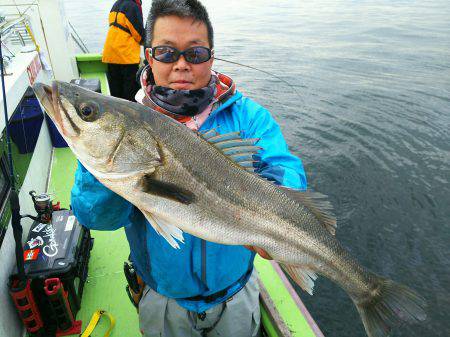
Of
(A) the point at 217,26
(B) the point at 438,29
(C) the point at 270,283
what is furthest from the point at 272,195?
(A) the point at 217,26

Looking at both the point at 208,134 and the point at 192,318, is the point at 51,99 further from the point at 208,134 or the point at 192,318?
the point at 192,318

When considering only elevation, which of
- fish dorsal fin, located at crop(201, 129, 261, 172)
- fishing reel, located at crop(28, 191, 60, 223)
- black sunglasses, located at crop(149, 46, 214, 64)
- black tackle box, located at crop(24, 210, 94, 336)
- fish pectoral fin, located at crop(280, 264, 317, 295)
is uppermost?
black sunglasses, located at crop(149, 46, 214, 64)

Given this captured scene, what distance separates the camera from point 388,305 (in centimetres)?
246

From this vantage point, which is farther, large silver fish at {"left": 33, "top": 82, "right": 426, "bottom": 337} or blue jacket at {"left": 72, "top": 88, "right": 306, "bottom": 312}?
blue jacket at {"left": 72, "top": 88, "right": 306, "bottom": 312}

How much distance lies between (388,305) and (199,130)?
6.00 ft

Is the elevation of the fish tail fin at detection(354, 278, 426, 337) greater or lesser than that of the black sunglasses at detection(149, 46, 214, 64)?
lesser

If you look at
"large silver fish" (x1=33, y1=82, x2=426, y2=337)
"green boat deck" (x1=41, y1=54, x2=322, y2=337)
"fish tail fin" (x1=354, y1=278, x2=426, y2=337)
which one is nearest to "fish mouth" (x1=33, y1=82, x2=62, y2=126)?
"large silver fish" (x1=33, y1=82, x2=426, y2=337)

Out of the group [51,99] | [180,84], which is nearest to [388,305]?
[180,84]

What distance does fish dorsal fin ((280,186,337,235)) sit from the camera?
232 centimetres

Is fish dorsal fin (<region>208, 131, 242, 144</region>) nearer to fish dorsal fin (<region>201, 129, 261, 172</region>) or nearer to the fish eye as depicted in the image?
fish dorsal fin (<region>201, 129, 261, 172</region>)

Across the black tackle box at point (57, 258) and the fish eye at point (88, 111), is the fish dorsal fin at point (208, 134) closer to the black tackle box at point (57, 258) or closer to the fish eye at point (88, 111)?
the fish eye at point (88, 111)

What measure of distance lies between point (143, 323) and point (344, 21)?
99.5ft

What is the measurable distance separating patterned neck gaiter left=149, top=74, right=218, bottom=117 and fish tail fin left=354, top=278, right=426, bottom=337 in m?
1.77

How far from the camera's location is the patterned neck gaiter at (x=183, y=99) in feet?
8.37
